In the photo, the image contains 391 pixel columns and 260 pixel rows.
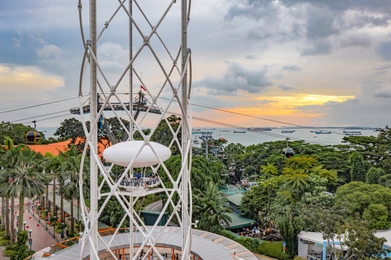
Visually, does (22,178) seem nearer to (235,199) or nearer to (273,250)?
(273,250)

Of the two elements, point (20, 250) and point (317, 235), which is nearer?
point (20, 250)

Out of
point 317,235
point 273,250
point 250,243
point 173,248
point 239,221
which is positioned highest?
point 173,248

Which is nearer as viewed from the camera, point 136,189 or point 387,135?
point 136,189

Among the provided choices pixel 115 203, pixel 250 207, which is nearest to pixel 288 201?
pixel 250 207

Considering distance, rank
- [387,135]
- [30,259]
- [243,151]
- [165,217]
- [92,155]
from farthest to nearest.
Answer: [243,151], [387,135], [165,217], [30,259], [92,155]

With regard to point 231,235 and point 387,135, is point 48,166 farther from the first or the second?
point 387,135

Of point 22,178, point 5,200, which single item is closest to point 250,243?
point 22,178

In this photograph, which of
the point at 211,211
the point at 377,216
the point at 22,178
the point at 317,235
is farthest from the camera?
the point at 211,211
